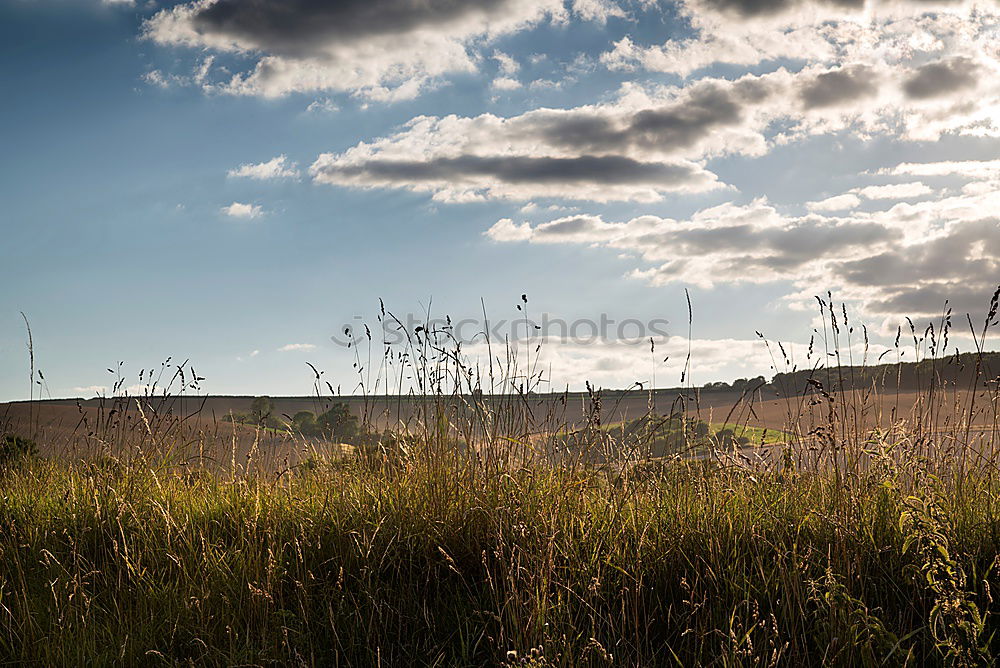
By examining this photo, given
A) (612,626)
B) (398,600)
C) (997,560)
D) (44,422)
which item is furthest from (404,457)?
(44,422)

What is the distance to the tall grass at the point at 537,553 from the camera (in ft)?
10.6

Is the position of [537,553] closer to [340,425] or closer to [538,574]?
[538,574]

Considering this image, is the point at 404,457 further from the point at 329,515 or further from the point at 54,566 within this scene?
the point at 54,566

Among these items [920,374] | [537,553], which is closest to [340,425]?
[537,553]

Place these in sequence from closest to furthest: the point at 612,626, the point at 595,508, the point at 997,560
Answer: the point at 612,626, the point at 997,560, the point at 595,508

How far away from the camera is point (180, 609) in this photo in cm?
369

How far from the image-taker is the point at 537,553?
11.5 ft

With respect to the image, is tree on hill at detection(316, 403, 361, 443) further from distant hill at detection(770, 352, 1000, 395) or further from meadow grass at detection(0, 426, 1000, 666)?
distant hill at detection(770, 352, 1000, 395)

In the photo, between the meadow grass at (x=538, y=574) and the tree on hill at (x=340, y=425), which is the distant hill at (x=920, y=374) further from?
the tree on hill at (x=340, y=425)

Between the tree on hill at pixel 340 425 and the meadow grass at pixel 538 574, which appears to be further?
the tree on hill at pixel 340 425

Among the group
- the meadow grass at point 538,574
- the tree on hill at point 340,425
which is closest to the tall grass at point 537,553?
the meadow grass at point 538,574

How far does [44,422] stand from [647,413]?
6906 millimetres

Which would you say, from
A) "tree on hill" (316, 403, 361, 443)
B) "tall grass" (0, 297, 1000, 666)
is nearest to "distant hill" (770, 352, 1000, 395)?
"tall grass" (0, 297, 1000, 666)

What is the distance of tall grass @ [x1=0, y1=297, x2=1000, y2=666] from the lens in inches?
127
